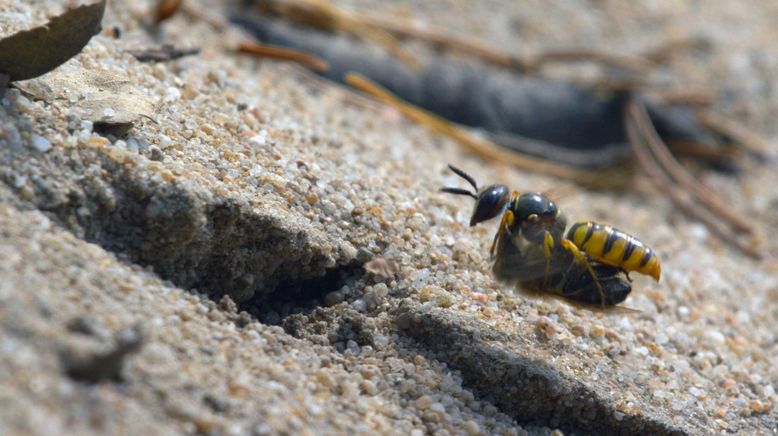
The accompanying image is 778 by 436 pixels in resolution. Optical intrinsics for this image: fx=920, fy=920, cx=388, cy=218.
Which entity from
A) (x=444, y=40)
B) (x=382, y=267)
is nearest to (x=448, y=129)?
(x=444, y=40)

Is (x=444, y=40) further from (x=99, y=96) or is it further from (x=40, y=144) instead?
(x=40, y=144)

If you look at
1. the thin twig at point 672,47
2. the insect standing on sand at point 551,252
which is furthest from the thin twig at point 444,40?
the insect standing on sand at point 551,252

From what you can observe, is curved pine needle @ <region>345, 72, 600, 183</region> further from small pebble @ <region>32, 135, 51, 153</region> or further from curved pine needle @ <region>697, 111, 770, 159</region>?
small pebble @ <region>32, 135, 51, 153</region>

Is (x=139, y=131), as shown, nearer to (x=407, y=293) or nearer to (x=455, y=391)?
(x=407, y=293)

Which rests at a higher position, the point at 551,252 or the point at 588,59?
the point at 588,59

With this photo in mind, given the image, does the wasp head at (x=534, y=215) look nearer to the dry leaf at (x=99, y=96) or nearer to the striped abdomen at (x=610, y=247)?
the striped abdomen at (x=610, y=247)

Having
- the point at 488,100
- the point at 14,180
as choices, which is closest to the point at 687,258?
the point at 488,100

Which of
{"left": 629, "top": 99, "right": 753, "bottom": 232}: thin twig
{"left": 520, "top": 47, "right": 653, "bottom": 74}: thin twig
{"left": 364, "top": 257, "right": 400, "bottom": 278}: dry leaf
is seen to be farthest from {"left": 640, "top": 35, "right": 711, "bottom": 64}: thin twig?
{"left": 364, "top": 257, "right": 400, "bottom": 278}: dry leaf
